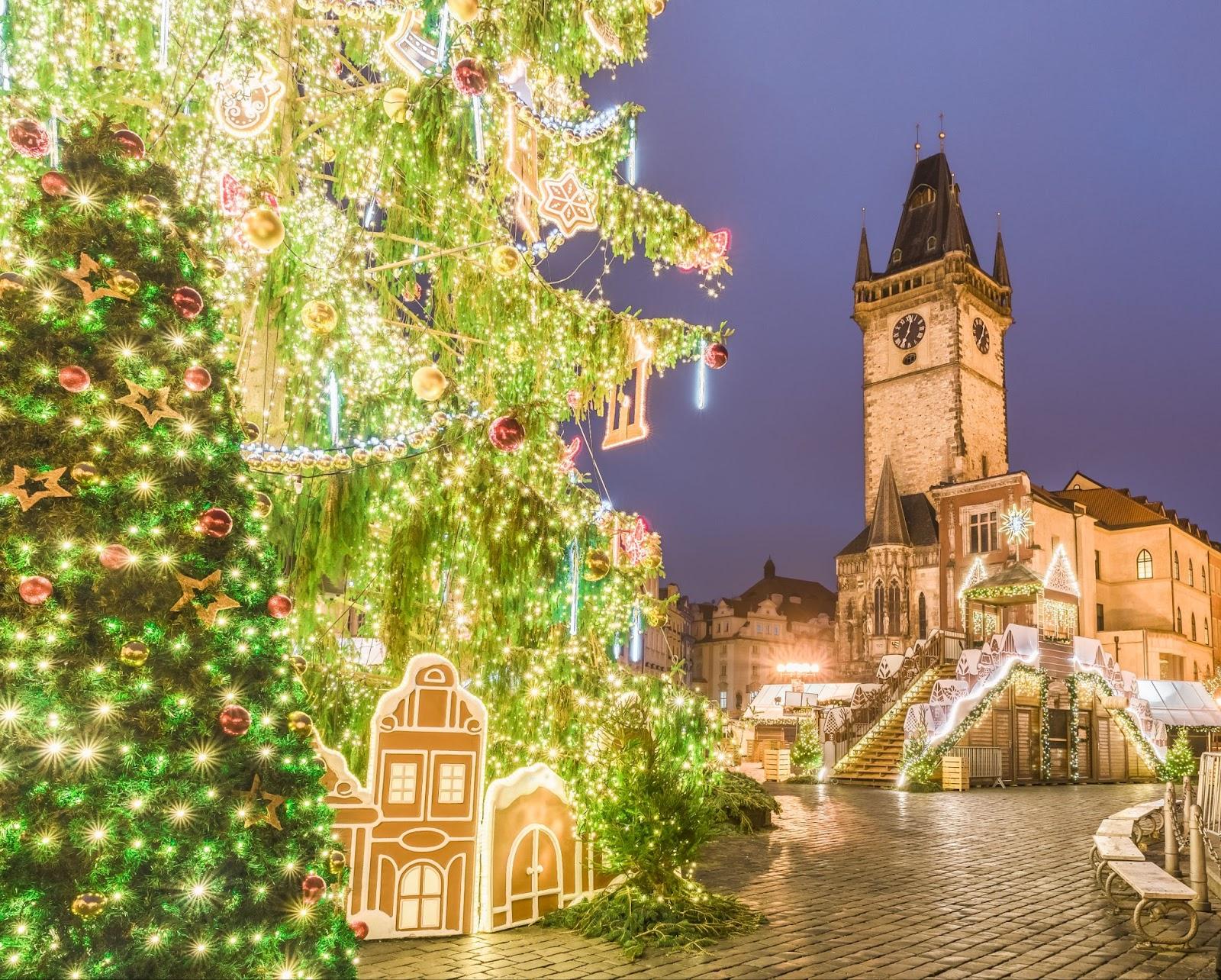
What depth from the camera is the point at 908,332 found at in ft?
188

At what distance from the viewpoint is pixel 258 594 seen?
4.49m

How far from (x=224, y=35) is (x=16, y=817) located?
4765 millimetres

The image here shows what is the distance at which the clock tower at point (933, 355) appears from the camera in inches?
2121

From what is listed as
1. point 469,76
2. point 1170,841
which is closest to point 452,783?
point 469,76

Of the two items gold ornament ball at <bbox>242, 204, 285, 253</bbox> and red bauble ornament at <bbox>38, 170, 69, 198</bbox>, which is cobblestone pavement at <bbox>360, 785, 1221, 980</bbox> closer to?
gold ornament ball at <bbox>242, 204, 285, 253</bbox>

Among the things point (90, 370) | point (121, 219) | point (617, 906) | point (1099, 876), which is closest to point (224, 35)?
point (121, 219)

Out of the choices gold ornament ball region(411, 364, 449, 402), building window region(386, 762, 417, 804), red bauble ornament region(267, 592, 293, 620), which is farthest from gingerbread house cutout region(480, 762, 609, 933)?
red bauble ornament region(267, 592, 293, 620)

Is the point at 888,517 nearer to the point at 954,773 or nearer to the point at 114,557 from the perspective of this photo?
the point at 954,773

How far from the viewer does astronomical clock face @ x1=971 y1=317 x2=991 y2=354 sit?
57.1 m

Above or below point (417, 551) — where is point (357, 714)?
below

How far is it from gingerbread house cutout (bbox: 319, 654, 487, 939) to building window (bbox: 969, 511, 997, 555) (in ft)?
136

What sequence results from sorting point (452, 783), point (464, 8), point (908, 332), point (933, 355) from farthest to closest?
point (908, 332), point (933, 355), point (452, 783), point (464, 8)

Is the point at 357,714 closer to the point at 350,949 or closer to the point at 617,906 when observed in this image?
the point at 617,906

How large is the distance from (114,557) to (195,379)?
894 mm
